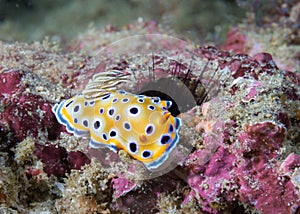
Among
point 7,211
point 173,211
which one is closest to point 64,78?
point 7,211

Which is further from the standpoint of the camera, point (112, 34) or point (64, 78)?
point (112, 34)

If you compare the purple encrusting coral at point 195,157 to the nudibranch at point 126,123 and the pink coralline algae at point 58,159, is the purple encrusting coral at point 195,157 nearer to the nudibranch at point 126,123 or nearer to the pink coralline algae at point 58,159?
the pink coralline algae at point 58,159

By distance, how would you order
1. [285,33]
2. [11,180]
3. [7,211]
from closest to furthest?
[7,211] → [11,180] → [285,33]

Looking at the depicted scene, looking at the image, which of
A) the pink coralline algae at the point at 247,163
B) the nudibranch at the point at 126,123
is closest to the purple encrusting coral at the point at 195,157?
the pink coralline algae at the point at 247,163

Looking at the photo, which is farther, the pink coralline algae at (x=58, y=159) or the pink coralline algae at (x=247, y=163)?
the pink coralline algae at (x=58, y=159)

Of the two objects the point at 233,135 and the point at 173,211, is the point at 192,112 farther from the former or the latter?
the point at 173,211

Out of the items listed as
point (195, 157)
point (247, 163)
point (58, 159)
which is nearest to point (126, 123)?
point (195, 157)

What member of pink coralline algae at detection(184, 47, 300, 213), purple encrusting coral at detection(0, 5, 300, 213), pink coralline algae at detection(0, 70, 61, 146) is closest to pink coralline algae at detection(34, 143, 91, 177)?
purple encrusting coral at detection(0, 5, 300, 213)

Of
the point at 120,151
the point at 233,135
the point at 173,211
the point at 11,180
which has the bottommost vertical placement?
the point at 173,211
